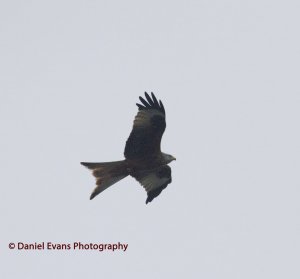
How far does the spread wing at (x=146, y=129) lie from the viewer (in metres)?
14.7

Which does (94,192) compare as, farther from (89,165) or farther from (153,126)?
(153,126)

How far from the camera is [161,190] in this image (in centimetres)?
1568

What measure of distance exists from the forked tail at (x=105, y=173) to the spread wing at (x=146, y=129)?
0.79 feet

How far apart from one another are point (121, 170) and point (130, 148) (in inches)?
18.0

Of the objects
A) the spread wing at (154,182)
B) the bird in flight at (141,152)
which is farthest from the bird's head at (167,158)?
the spread wing at (154,182)

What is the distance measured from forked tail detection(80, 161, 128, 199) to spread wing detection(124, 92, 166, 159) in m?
0.24

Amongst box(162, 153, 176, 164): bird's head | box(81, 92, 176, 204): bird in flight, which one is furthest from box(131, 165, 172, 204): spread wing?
box(162, 153, 176, 164): bird's head

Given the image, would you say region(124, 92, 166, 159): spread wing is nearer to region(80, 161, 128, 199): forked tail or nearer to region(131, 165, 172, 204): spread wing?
region(80, 161, 128, 199): forked tail

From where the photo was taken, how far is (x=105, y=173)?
14984 mm

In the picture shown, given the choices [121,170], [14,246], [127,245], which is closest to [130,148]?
[121,170]

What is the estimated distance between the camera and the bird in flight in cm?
1470

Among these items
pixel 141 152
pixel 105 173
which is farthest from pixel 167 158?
pixel 105 173

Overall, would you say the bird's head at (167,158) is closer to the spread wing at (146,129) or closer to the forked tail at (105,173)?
the spread wing at (146,129)

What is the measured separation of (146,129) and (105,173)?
1.03 metres
